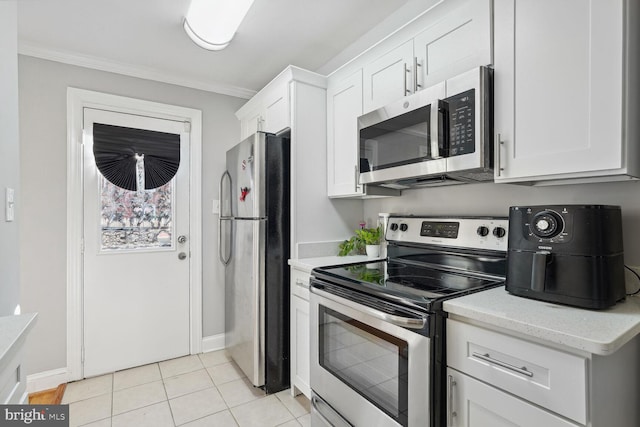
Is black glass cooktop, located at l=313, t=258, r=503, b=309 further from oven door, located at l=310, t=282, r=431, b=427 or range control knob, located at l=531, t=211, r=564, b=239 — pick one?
range control knob, located at l=531, t=211, r=564, b=239

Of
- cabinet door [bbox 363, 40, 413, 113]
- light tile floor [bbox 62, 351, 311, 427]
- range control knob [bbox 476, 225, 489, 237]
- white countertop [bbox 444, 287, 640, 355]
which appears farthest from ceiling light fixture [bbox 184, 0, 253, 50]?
light tile floor [bbox 62, 351, 311, 427]

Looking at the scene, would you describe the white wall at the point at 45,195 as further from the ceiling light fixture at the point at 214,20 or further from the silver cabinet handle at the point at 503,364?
the silver cabinet handle at the point at 503,364

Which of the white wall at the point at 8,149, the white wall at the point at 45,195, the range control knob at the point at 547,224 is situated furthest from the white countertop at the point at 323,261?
the white wall at the point at 45,195

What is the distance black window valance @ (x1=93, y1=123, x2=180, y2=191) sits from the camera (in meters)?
2.52

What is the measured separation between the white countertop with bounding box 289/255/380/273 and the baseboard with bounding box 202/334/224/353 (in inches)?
54.1

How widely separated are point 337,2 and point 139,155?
1.92 m

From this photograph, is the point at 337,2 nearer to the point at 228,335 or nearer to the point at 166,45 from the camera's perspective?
the point at 166,45

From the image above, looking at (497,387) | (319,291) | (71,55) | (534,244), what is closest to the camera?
(497,387)

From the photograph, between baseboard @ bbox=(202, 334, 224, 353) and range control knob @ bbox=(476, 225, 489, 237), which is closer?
range control knob @ bbox=(476, 225, 489, 237)

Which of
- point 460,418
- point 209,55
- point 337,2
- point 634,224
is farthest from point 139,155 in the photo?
point 634,224

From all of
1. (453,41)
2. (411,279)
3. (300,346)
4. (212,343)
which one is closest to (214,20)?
(453,41)

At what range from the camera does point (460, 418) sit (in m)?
1.09

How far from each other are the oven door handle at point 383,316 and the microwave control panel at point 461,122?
717 mm

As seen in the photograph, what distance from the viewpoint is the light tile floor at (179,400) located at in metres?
1.93
